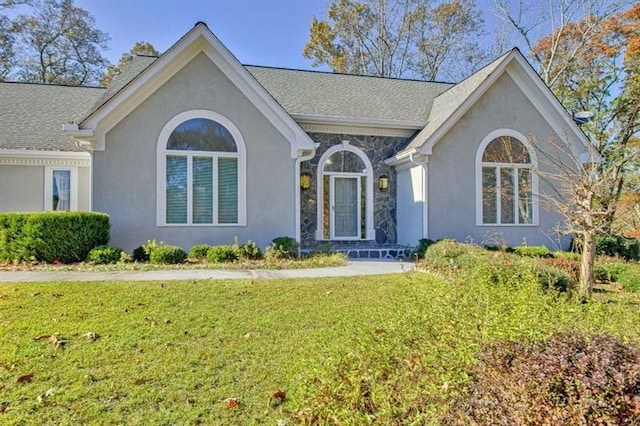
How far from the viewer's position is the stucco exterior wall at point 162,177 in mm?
10695

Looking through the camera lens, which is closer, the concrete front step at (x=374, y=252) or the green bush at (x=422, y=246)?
the green bush at (x=422, y=246)

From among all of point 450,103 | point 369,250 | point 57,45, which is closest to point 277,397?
point 369,250

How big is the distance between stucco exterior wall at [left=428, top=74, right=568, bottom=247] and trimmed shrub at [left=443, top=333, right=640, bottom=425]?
10.6 m

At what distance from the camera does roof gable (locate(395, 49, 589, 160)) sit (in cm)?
1245

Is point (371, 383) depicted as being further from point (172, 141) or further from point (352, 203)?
point (352, 203)

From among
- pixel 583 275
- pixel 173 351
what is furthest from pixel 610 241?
pixel 173 351

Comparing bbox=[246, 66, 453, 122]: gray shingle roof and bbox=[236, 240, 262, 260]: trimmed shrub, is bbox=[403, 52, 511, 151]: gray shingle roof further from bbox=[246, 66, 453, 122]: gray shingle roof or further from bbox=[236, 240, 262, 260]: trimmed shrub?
bbox=[236, 240, 262, 260]: trimmed shrub

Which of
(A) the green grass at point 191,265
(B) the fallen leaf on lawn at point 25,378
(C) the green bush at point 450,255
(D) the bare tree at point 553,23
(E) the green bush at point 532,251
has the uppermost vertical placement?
(D) the bare tree at point 553,23

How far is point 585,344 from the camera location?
7.62 ft

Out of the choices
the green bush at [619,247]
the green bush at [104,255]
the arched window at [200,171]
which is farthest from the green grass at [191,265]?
the green bush at [619,247]

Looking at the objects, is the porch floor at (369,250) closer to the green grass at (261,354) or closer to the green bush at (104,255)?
the green bush at (104,255)

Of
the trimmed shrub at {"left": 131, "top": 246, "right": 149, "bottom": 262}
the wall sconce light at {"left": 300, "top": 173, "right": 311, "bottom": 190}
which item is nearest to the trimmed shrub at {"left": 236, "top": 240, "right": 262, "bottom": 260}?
the trimmed shrub at {"left": 131, "top": 246, "right": 149, "bottom": 262}

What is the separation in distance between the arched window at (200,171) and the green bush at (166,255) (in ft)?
4.37

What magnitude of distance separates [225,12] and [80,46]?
20386 millimetres
